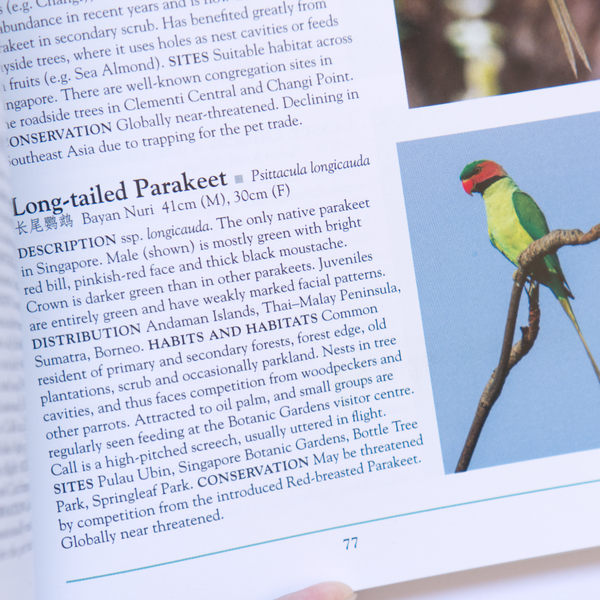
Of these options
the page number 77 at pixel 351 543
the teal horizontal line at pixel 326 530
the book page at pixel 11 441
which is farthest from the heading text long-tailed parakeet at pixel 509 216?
the book page at pixel 11 441

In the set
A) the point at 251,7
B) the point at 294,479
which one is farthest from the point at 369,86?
the point at 294,479

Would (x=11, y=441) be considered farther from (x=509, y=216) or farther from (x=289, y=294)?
(x=509, y=216)

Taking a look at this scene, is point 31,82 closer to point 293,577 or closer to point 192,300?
point 192,300

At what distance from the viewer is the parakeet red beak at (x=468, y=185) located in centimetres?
40

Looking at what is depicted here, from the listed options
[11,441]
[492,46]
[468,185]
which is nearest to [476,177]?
[468,185]

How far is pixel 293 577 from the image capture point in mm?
370

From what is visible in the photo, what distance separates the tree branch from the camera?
1.27ft

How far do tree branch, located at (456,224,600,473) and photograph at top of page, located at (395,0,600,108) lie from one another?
0.14m

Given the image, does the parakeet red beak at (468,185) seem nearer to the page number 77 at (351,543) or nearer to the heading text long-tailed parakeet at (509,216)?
the heading text long-tailed parakeet at (509,216)

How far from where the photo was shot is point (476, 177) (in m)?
0.40

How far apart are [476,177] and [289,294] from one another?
0.63 ft

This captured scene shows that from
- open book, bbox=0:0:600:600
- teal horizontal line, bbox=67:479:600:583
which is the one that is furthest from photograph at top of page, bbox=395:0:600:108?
teal horizontal line, bbox=67:479:600:583

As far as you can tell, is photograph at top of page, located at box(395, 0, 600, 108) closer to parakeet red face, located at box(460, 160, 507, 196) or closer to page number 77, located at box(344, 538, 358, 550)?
→ parakeet red face, located at box(460, 160, 507, 196)

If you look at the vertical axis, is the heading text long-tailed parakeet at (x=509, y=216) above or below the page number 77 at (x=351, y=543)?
above
